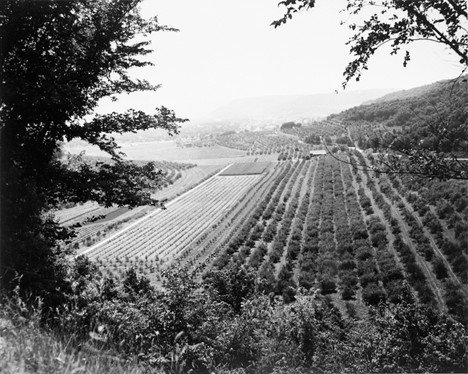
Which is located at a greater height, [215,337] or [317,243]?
[215,337]

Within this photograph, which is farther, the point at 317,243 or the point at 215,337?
the point at 317,243

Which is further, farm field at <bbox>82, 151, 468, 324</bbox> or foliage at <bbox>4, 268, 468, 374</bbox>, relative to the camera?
farm field at <bbox>82, 151, 468, 324</bbox>

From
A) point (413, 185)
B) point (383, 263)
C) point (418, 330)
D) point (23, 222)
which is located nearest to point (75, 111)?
point (23, 222)

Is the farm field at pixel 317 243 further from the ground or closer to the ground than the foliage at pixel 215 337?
closer to the ground

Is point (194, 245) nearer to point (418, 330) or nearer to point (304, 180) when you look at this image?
point (418, 330)

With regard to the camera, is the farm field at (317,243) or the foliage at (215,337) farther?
the farm field at (317,243)

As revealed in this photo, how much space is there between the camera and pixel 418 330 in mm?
9469

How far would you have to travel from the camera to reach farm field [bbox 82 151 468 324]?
17672mm

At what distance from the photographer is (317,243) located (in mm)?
26453

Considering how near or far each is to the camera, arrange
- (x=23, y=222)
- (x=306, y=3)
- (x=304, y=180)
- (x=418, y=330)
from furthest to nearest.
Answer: (x=304, y=180)
(x=418, y=330)
(x=23, y=222)
(x=306, y=3)

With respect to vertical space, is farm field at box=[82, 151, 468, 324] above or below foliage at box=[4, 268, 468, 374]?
below

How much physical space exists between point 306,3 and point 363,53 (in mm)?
1114

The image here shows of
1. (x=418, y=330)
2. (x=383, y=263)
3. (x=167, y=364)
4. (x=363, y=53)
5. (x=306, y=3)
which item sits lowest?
(x=383, y=263)

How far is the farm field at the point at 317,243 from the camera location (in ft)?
58.0
